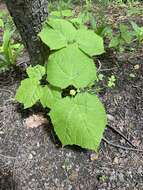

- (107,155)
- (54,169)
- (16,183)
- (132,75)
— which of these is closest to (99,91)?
(132,75)

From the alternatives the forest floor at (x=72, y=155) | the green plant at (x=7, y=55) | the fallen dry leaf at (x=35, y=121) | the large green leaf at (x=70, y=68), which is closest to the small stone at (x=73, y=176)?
the forest floor at (x=72, y=155)

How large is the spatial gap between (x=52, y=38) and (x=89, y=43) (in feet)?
0.91

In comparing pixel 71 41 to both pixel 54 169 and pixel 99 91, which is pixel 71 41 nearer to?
pixel 99 91

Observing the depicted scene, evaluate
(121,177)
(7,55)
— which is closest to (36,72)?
(7,55)

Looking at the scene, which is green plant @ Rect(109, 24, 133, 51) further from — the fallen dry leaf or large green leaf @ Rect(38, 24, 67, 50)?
the fallen dry leaf

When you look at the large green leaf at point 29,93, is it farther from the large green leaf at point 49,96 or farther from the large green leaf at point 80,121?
the large green leaf at point 80,121

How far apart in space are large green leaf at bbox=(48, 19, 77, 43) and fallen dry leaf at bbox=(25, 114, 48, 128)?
0.62 m

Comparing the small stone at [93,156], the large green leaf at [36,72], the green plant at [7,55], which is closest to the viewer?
the small stone at [93,156]

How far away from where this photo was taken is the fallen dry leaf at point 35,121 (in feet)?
8.43

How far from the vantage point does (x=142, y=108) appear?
2.65 meters

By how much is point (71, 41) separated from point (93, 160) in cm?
88

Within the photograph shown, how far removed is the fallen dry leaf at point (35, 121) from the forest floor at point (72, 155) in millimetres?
29

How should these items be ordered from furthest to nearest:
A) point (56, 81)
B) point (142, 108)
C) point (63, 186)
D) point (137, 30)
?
point (137, 30), point (142, 108), point (56, 81), point (63, 186)

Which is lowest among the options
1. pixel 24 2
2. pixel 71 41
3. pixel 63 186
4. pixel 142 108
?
pixel 63 186
